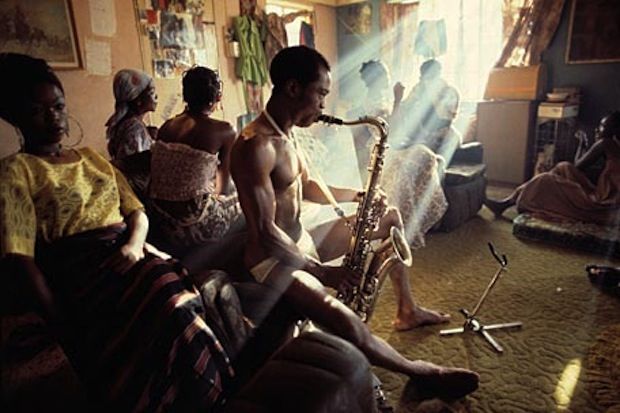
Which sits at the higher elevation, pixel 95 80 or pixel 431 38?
pixel 431 38

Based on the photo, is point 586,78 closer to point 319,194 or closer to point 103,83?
point 319,194

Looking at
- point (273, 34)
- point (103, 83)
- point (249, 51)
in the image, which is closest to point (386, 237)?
point (103, 83)

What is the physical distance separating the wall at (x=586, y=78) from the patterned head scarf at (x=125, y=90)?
15.5 feet

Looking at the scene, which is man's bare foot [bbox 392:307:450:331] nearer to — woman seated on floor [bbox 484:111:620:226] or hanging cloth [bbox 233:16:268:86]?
woman seated on floor [bbox 484:111:620:226]

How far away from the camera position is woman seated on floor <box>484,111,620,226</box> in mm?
3305

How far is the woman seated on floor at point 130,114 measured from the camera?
7.95 ft

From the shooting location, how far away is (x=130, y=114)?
251 centimetres

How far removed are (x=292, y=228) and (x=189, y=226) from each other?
547 mm

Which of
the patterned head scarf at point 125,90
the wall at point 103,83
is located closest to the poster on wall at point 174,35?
the wall at point 103,83

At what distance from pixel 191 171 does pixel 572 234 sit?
112 inches

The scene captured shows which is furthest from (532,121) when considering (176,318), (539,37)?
(176,318)

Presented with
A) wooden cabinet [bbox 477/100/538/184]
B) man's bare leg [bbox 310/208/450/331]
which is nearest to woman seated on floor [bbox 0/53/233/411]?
man's bare leg [bbox 310/208/450/331]

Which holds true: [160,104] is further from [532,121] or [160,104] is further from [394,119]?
[532,121]

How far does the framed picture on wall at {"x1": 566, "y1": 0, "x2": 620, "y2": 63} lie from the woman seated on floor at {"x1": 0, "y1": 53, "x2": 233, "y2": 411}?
5302 mm
